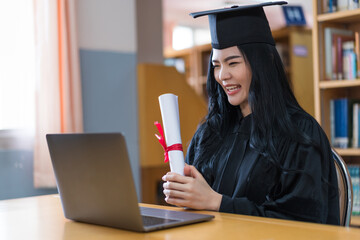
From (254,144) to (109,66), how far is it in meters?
2.27

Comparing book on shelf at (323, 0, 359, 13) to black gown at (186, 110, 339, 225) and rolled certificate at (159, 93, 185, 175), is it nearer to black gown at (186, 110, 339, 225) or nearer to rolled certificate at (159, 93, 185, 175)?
black gown at (186, 110, 339, 225)

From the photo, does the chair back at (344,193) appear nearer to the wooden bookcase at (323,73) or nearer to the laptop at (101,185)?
the laptop at (101,185)

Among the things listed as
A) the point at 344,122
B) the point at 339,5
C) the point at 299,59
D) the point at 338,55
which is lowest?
the point at 344,122

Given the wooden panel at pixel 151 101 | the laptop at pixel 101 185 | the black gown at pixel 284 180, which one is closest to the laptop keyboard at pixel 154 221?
the laptop at pixel 101 185

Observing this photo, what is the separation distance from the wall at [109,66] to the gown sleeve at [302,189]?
2.23 meters

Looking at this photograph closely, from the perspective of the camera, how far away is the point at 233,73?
1.60 meters

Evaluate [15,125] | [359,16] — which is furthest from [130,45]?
[359,16]

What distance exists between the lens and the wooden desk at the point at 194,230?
3.20 ft

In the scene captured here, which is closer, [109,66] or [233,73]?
[233,73]

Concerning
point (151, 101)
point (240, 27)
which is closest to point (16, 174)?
point (151, 101)

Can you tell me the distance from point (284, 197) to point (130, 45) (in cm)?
258

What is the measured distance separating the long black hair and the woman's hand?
10.3 inches

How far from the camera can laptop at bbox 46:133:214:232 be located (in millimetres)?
1020

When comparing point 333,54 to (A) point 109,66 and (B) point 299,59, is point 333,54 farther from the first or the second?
(B) point 299,59
